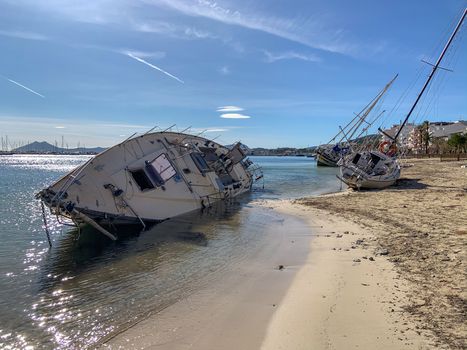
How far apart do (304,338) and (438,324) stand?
2.33 meters

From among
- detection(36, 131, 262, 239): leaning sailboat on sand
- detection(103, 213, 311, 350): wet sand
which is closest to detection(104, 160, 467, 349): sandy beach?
detection(103, 213, 311, 350): wet sand

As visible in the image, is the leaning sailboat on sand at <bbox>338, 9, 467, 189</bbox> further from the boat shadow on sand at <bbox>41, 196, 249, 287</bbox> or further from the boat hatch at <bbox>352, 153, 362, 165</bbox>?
the boat shadow on sand at <bbox>41, 196, 249, 287</bbox>

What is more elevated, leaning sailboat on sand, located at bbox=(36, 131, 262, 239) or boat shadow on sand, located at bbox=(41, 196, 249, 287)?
leaning sailboat on sand, located at bbox=(36, 131, 262, 239)

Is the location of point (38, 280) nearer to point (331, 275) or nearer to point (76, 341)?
point (76, 341)

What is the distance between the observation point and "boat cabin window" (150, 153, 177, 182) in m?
20.0

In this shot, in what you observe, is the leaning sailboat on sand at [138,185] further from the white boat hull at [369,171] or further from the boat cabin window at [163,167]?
the white boat hull at [369,171]

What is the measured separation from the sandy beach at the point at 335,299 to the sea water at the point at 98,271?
80 cm

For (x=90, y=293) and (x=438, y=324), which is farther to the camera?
(x=90, y=293)

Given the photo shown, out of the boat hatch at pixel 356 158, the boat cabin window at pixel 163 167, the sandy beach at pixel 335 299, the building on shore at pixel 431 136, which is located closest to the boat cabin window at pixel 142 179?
the boat cabin window at pixel 163 167

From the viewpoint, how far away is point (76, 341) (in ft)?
23.5

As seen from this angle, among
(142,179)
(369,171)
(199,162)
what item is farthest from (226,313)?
(369,171)

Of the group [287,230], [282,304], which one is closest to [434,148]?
[287,230]

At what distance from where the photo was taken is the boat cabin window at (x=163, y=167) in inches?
789

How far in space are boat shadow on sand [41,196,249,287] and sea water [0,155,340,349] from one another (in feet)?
0.12
